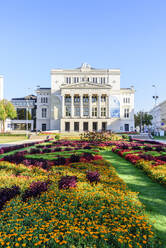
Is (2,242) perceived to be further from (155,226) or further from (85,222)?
(155,226)

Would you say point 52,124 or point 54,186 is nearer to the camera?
point 54,186

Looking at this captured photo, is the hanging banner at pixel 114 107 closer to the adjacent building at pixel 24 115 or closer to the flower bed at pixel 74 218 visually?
the adjacent building at pixel 24 115

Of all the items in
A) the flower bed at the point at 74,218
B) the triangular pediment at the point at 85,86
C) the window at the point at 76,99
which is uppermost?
the triangular pediment at the point at 85,86

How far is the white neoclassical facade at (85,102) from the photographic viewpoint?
214 feet

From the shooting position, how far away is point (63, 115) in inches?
2586

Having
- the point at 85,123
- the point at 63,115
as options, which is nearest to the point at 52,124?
the point at 63,115

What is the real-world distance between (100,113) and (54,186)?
60.7 metres

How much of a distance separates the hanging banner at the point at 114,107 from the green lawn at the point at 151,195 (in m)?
56.5

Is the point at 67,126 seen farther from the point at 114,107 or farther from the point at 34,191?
the point at 34,191

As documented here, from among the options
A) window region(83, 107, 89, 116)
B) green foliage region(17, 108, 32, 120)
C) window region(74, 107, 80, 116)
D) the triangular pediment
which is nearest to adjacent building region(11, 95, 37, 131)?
green foliage region(17, 108, 32, 120)

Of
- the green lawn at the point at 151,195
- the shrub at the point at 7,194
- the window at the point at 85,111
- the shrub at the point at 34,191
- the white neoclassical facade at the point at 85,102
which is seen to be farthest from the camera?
the window at the point at 85,111

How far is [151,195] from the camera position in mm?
6367

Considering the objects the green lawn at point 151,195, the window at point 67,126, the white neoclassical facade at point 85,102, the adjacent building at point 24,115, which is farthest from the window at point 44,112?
the green lawn at point 151,195

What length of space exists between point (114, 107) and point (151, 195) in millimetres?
60954
